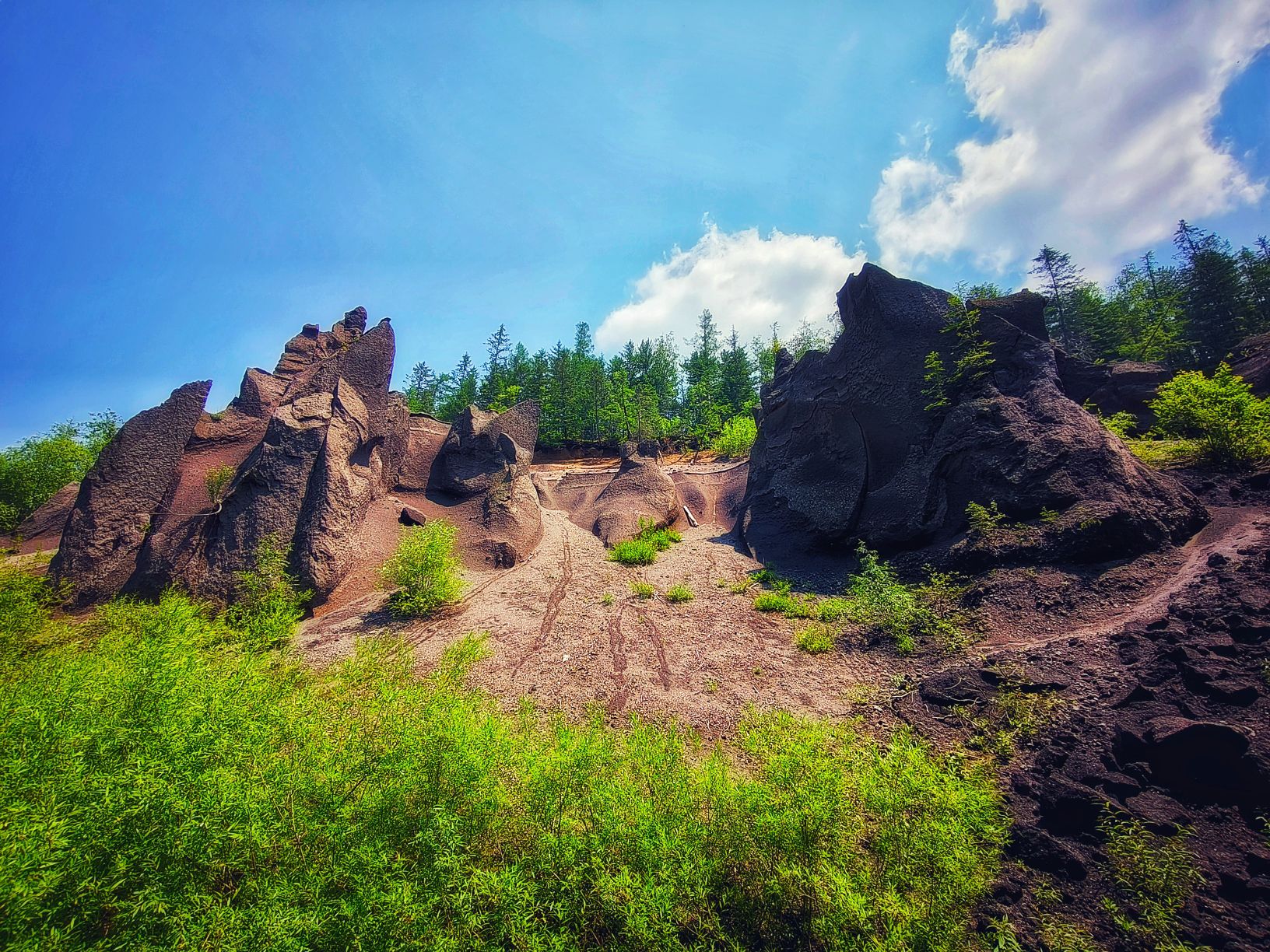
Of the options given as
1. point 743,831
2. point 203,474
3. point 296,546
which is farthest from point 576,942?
point 203,474

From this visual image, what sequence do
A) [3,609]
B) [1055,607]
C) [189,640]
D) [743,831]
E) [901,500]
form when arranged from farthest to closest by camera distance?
[901,500] → [3,609] → [1055,607] → [189,640] → [743,831]

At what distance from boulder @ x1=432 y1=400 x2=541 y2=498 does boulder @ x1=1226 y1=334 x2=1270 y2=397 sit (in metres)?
20.5

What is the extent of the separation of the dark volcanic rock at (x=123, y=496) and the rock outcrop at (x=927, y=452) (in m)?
14.5

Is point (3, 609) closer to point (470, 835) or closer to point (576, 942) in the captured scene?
point (470, 835)

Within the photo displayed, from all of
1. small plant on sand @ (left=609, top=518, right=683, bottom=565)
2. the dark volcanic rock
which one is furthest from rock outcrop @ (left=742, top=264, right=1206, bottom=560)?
the dark volcanic rock

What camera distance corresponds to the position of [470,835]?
2.57 meters

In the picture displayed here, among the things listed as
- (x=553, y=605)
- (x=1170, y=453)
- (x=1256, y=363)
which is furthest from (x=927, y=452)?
(x=1256, y=363)

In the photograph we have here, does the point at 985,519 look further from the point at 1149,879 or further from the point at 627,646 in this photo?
the point at 627,646

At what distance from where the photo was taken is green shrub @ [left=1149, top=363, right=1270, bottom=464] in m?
7.54

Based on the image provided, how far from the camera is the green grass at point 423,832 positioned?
6.57 feet

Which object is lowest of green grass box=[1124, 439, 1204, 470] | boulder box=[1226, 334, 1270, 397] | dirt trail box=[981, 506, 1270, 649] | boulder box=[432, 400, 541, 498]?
dirt trail box=[981, 506, 1270, 649]

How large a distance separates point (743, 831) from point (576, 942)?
1.10 metres

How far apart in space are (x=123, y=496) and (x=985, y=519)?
1773 cm

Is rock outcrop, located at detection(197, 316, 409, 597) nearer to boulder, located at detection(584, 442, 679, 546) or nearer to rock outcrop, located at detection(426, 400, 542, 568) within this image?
rock outcrop, located at detection(426, 400, 542, 568)
